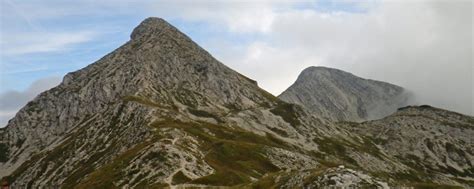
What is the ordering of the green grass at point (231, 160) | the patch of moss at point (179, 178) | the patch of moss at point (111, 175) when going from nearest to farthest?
the patch of moss at point (179, 178), the green grass at point (231, 160), the patch of moss at point (111, 175)

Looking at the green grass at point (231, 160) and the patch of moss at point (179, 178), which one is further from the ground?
the green grass at point (231, 160)

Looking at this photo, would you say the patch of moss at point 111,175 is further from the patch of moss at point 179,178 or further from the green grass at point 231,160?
the green grass at point 231,160

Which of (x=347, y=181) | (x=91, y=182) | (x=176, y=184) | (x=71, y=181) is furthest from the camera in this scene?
(x=71, y=181)

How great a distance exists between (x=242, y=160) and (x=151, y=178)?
39.2 meters

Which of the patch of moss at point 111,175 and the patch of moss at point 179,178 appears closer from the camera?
the patch of moss at point 179,178

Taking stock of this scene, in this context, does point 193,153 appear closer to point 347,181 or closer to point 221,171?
point 221,171

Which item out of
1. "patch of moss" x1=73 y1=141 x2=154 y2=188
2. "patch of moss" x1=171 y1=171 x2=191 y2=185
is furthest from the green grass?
"patch of moss" x1=73 y1=141 x2=154 y2=188

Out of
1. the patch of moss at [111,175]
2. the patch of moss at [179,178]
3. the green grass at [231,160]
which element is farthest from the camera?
the patch of moss at [111,175]

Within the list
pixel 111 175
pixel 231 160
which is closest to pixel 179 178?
pixel 111 175

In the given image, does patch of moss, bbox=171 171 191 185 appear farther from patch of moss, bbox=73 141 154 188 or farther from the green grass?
patch of moss, bbox=73 141 154 188

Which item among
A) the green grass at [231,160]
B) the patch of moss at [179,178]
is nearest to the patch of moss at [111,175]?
the patch of moss at [179,178]

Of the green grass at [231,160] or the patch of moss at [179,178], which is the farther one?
the green grass at [231,160]

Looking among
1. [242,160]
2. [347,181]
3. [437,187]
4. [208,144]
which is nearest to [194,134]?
[208,144]

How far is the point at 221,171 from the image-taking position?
143500 mm
